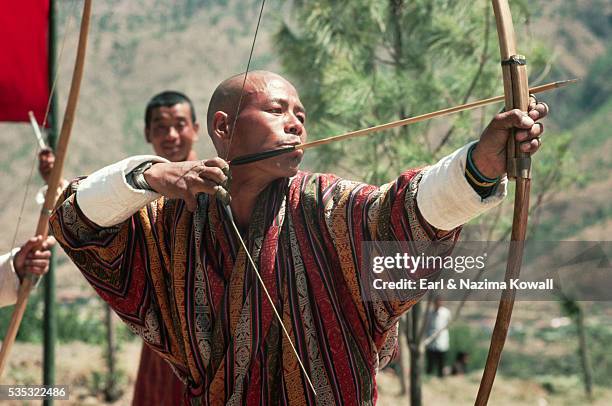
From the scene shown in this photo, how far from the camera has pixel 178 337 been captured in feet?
10.1

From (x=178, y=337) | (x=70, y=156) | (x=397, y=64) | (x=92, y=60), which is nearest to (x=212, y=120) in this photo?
(x=178, y=337)

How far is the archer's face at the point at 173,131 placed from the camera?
16.1 ft

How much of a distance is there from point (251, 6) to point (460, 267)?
31.2 m

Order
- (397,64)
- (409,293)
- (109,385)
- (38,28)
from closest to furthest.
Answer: (409,293) → (38,28) → (397,64) → (109,385)

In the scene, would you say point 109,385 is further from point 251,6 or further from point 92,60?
point 92,60

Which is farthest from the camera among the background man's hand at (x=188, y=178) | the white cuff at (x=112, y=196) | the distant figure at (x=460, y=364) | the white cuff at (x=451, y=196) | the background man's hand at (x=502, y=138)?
the distant figure at (x=460, y=364)

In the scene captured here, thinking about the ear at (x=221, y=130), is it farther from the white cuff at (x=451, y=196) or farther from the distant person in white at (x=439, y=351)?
the distant person in white at (x=439, y=351)

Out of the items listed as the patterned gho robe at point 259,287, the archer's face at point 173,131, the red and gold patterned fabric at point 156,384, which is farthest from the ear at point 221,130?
the archer's face at point 173,131

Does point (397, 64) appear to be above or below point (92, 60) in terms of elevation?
below

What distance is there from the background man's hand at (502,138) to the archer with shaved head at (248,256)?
256mm

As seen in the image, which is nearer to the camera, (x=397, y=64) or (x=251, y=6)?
(x=397, y=64)

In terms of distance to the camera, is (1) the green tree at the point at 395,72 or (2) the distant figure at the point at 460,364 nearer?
(1) the green tree at the point at 395,72

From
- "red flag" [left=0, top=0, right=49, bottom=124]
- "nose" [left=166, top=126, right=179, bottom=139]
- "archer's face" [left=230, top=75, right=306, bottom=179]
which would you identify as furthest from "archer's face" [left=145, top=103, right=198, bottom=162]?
"archer's face" [left=230, top=75, right=306, bottom=179]

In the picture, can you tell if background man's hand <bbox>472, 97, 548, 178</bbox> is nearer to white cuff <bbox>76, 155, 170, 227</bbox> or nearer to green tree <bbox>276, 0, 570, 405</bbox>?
white cuff <bbox>76, 155, 170, 227</bbox>
